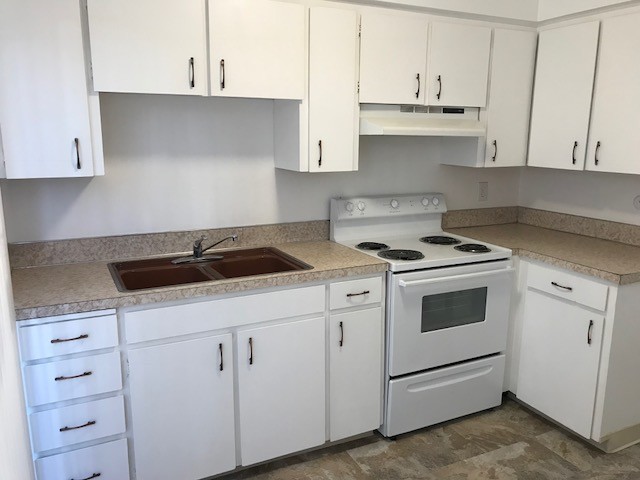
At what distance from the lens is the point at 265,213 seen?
2.83 m

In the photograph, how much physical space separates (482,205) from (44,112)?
2671mm

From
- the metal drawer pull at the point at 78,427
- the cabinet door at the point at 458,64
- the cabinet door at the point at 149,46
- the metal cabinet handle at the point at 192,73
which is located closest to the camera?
the metal drawer pull at the point at 78,427

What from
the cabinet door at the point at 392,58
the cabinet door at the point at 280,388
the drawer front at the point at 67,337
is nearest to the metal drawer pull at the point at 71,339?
the drawer front at the point at 67,337

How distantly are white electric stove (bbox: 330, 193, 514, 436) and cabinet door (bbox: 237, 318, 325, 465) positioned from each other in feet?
1.29

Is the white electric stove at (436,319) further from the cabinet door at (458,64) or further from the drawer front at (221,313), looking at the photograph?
the cabinet door at (458,64)

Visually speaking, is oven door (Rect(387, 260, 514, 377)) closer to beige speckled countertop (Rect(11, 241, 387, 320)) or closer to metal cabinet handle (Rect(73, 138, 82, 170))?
Result: beige speckled countertop (Rect(11, 241, 387, 320))

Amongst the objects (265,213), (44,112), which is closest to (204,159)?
(265,213)

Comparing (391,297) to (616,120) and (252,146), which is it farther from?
(616,120)

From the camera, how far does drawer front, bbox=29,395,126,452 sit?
6.23 feet

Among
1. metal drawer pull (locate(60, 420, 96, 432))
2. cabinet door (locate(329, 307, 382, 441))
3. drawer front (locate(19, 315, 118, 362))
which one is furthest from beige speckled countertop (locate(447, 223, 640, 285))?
metal drawer pull (locate(60, 420, 96, 432))

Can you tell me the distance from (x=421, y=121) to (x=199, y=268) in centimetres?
142

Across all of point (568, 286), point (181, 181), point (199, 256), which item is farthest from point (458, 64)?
point (199, 256)

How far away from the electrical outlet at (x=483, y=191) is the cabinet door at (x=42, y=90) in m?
2.46

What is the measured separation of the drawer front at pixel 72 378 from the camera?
6.11 feet
